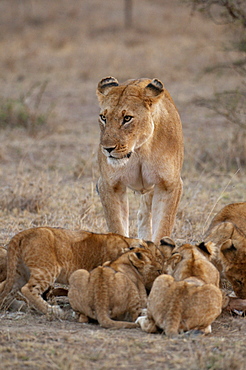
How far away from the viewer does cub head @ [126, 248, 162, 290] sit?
513 cm

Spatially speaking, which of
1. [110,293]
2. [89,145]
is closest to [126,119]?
[110,293]

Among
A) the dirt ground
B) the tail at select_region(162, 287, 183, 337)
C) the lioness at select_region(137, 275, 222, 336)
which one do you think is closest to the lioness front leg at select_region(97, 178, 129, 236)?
the dirt ground

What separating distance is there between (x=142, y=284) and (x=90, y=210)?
9.34 ft

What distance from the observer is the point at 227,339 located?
4.61 metres

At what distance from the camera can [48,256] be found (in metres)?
5.15

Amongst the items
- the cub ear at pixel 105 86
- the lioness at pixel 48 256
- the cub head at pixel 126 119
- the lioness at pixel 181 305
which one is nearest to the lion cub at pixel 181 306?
the lioness at pixel 181 305

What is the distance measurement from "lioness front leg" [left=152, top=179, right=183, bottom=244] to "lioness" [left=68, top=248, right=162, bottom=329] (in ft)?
4.32

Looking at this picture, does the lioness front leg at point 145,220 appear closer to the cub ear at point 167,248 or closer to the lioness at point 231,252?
the lioness at point 231,252

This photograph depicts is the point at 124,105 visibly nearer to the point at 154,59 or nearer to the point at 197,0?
the point at 197,0

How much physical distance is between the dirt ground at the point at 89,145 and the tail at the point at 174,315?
0.06 m

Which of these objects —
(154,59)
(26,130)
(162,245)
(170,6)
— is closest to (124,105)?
(162,245)

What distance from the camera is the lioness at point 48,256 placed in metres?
5.08

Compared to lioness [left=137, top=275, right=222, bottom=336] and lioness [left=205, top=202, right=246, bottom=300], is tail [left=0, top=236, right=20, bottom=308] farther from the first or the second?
lioness [left=205, top=202, right=246, bottom=300]

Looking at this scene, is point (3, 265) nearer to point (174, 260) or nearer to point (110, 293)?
point (110, 293)
